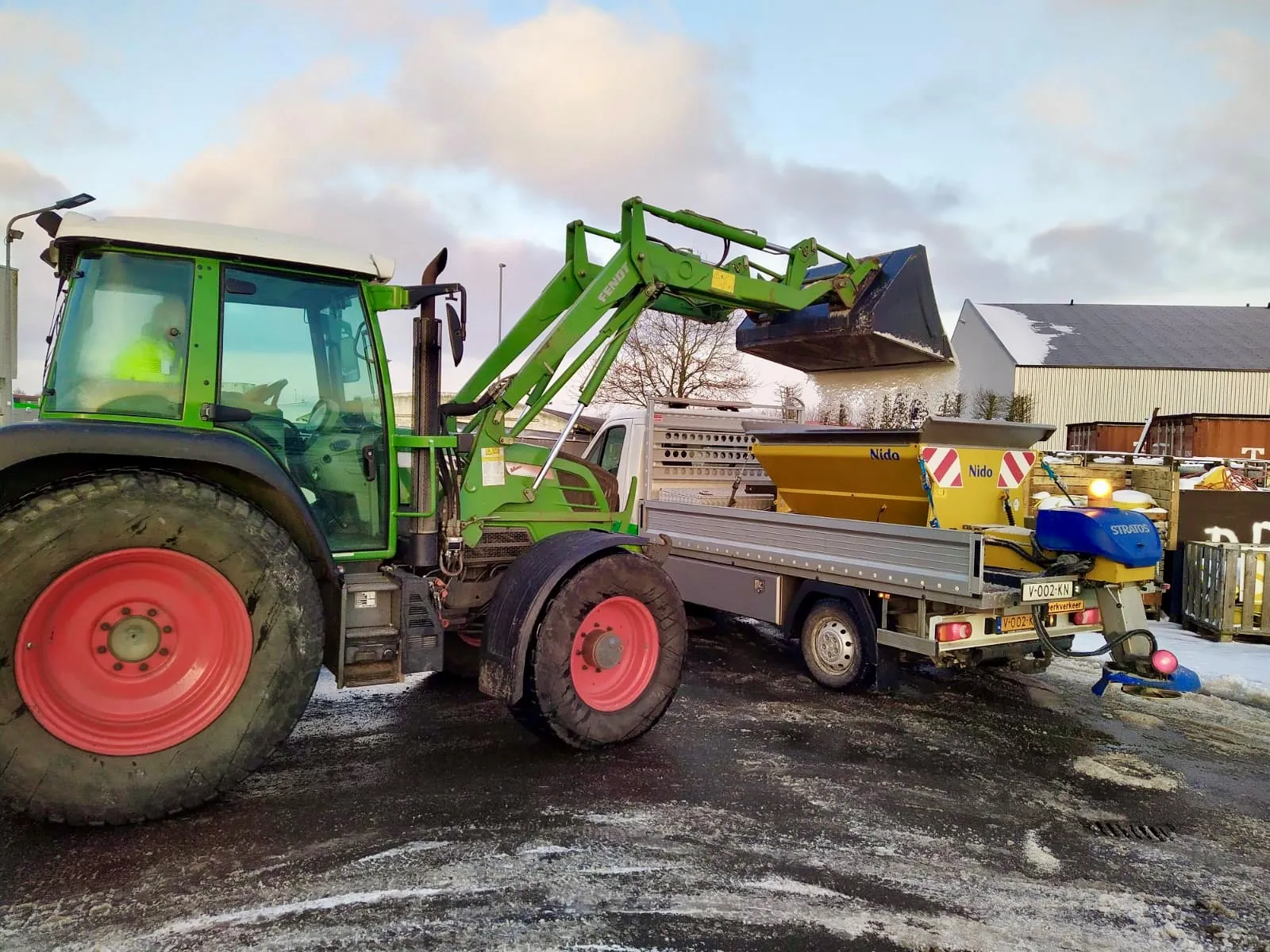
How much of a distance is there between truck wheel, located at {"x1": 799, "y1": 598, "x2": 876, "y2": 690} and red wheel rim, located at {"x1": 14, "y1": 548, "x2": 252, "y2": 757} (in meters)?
3.83

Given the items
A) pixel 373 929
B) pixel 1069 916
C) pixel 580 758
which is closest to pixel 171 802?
pixel 373 929

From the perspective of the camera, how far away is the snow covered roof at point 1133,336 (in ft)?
111

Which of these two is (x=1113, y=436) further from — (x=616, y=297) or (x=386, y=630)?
(x=386, y=630)

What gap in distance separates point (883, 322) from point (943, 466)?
1345 mm

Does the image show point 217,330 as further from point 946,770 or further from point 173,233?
point 946,770

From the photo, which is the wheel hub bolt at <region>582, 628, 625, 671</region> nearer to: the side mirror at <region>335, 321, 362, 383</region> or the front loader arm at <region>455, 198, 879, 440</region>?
the front loader arm at <region>455, 198, 879, 440</region>

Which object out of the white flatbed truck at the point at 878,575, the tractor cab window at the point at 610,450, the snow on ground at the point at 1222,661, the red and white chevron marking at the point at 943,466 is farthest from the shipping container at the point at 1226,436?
the tractor cab window at the point at 610,450

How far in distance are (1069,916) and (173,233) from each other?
14.4 ft

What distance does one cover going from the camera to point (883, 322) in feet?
21.5

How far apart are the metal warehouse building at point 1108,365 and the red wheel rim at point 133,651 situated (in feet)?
105

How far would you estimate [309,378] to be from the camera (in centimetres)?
384

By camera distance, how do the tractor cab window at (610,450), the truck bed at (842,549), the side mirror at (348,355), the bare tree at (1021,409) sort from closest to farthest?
1. the side mirror at (348,355)
2. the truck bed at (842,549)
3. the tractor cab window at (610,450)
4. the bare tree at (1021,409)

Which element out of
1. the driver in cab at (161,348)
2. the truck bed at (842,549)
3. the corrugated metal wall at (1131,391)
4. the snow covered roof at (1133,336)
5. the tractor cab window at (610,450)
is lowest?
the truck bed at (842,549)

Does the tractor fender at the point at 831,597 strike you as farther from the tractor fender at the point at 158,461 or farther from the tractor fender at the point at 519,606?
the tractor fender at the point at 158,461
